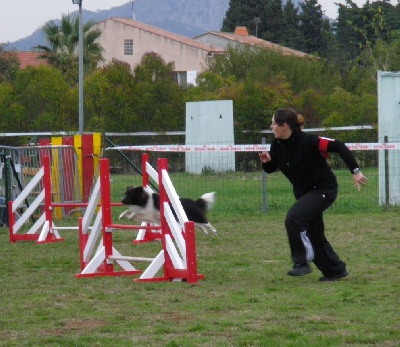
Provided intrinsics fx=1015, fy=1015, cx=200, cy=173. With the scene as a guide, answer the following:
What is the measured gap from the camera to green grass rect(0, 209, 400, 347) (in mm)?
6430

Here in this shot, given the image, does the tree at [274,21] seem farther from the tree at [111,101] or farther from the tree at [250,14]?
the tree at [111,101]

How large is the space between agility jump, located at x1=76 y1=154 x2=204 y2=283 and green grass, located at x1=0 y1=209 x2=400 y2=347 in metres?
0.20

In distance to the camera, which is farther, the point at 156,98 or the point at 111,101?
the point at 156,98

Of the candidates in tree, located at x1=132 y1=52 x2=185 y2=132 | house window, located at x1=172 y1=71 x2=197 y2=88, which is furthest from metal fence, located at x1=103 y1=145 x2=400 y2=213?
house window, located at x1=172 y1=71 x2=197 y2=88

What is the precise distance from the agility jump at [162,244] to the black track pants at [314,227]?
899 mm

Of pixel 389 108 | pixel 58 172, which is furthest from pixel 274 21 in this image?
pixel 58 172

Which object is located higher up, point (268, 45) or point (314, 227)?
point (268, 45)

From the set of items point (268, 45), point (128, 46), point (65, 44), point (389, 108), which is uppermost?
point (128, 46)

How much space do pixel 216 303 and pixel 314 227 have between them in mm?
1525

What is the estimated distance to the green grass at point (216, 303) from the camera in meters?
6.43

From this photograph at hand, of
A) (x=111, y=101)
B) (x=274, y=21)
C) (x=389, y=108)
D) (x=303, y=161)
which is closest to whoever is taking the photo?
(x=303, y=161)

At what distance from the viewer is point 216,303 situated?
7.81 meters

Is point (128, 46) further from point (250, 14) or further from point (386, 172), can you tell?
point (386, 172)

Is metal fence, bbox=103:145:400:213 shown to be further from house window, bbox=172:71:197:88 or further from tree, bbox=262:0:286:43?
tree, bbox=262:0:286:43
